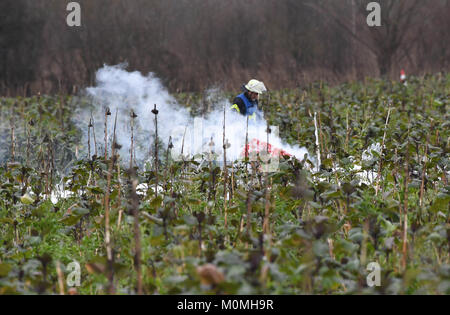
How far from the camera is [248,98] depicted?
7.61m

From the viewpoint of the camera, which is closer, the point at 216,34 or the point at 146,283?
the point at 146,283

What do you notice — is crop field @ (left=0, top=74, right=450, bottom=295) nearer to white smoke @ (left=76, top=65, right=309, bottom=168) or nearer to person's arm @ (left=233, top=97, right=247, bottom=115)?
white smoke @ (left=76, top=65, right=309, bottom=168)

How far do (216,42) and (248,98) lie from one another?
16315mm

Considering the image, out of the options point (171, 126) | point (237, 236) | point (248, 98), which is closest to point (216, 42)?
point (171, 126)

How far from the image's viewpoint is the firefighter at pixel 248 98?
7484 mm

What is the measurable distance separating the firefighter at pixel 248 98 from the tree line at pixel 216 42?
7769 millimetres

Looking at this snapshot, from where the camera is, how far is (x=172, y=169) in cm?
473

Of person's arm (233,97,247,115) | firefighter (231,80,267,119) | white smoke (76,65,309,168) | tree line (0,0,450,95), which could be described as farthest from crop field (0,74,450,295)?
tree line (0,0,450,95)

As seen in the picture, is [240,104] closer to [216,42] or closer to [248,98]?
[248,98]

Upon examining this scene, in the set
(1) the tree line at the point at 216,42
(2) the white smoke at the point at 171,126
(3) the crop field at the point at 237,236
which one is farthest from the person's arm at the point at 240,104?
(1) the tree line at the point at 216,42

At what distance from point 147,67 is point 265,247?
638 inches
